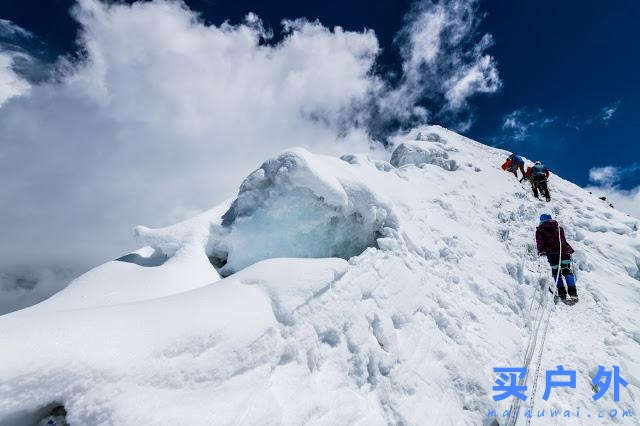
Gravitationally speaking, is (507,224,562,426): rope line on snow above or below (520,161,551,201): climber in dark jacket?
below

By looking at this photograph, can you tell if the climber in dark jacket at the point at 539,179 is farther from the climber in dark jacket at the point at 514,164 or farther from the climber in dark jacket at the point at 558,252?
the climber in dark jacket at the point at 558,252

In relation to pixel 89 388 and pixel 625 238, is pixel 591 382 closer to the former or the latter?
pixel 89 388

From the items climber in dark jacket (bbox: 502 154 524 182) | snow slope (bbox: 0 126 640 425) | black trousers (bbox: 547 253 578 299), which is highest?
climber in dark jacket (bbox: 502 154 524 182)

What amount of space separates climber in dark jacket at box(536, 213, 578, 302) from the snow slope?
52 centimetres

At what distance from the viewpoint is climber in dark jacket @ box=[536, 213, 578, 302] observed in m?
8.15

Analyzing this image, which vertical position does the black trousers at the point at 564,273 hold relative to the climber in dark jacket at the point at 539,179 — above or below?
below

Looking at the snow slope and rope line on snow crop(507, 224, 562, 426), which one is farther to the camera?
rope line on snow crop(507, 224, 562, 426)

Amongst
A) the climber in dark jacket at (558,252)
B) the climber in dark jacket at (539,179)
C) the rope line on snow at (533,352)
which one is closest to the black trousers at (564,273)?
the climber in dark jacket at (558,252)

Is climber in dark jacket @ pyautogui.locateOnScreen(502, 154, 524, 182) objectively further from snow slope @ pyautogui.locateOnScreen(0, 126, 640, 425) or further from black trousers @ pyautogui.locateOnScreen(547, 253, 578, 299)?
black trousers @ pyautogui.locateOnScreen(547, 253, 578, 299)

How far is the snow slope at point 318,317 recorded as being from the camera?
358cm

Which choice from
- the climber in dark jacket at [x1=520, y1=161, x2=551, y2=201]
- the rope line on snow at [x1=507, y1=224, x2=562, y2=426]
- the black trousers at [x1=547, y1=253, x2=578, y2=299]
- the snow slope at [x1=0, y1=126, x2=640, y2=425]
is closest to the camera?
the snow slope at [x1=0, y1=126, x2=640, y2=425]

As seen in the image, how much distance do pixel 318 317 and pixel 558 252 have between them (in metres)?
7.12

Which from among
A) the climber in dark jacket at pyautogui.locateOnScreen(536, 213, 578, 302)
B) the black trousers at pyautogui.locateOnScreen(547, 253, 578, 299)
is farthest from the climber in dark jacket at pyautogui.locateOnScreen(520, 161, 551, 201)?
the black trousers at pyautogui.locateOnScreen(547, 253, 578, 299)

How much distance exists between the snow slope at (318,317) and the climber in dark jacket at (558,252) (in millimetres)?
516
